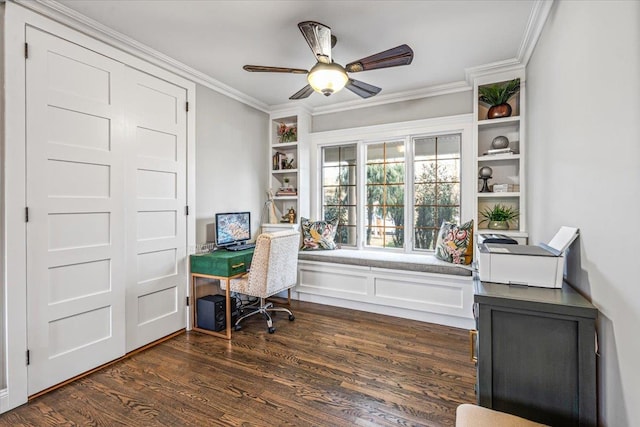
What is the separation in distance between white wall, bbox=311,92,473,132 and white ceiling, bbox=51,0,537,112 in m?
0.37

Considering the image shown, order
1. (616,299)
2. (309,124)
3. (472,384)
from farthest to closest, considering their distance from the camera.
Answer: (309,124), (472,384), (616,299)

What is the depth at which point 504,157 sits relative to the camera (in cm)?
303

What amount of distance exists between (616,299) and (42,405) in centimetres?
308

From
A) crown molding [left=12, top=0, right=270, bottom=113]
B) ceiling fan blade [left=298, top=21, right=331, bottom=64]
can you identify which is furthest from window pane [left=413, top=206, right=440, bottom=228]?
crown molding [left=12, top=0, right=270, bottom=113]

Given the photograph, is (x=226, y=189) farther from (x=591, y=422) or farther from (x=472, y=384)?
(x=591, y=422)

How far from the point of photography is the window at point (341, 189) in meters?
4.26

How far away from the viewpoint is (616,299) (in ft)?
3.75

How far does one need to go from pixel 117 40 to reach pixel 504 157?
3.55m

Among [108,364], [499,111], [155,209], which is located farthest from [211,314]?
[499,111]

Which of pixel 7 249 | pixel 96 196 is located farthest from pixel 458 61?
pixel 7 249

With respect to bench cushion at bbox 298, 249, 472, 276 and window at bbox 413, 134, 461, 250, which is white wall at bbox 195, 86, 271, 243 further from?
window at bbox 413, 134, 461, 250

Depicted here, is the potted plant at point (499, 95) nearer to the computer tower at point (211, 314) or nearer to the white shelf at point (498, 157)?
the white shelf at point (498, 157)

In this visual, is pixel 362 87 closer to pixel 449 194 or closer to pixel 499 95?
pixel 499 95

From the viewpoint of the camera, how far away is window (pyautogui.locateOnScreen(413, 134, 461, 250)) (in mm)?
3662
